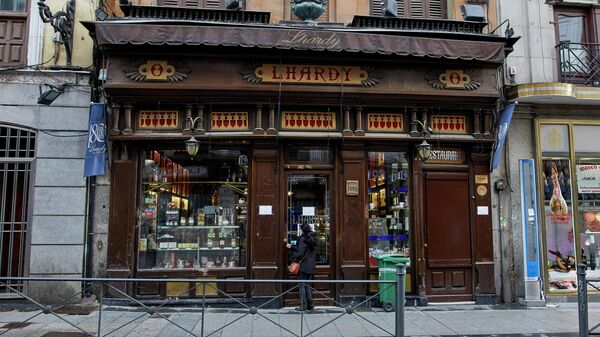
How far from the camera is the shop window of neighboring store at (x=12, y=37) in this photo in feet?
33.4

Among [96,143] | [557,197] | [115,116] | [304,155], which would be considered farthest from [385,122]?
[96,143]

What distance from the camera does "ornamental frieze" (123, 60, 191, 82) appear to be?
9789 mm

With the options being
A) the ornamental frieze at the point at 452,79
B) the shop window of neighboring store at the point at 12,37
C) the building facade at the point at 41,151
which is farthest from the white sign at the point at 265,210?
the shop window of neighboring store at the point at 12,37

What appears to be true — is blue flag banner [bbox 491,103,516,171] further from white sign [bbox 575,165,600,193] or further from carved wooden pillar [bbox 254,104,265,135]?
carved wooden pillar [bbox 254,104,265,135]

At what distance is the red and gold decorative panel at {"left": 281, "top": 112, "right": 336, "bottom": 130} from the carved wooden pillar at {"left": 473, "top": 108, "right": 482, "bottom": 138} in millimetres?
3185

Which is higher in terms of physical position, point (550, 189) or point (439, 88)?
point (439, 88)

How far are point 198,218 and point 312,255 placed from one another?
8.98 feet

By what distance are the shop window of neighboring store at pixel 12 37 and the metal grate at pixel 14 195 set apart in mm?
1499

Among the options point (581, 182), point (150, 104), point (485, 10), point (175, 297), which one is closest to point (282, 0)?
point (150, 104)

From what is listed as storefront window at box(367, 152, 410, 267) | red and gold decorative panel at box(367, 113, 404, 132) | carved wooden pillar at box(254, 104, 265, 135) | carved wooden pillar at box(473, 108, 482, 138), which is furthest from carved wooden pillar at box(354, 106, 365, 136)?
carved wooden pillar at box(473, 108, 482, 138)

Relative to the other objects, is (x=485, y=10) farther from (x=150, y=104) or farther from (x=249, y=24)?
(x=150, y=104)

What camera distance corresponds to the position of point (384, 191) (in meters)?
10.8

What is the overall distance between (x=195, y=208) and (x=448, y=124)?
5993mm

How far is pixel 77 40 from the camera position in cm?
1028
